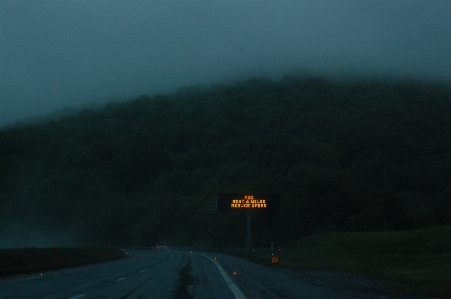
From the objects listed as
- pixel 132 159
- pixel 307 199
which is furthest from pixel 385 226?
pixel 132 159

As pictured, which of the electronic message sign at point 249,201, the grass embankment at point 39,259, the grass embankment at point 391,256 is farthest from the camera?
the electronic message sign at point 249,201

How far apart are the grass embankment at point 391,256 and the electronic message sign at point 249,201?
20.9 feet

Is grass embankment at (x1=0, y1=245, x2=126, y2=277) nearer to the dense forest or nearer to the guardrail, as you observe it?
the guardrail

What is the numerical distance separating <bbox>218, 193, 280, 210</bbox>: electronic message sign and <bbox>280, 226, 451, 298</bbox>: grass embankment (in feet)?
20.9

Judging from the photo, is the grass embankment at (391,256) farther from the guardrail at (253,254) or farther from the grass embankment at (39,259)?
the grass embankment at (39,259)

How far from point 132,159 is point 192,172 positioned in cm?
1624

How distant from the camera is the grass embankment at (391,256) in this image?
74.0ft

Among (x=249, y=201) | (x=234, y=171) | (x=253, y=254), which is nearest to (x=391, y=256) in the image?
(x=253, y=254)

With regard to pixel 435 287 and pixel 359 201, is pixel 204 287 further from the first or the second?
pixel 359 201

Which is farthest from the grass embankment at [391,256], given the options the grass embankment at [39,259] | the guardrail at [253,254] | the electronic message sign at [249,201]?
the grass embankment at [39,259]

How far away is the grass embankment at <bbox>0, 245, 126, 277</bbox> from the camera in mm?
26391

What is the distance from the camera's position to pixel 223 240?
9200 centimetres

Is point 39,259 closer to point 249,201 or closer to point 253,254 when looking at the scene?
point 253,254

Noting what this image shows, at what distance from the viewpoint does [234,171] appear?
117438mm
